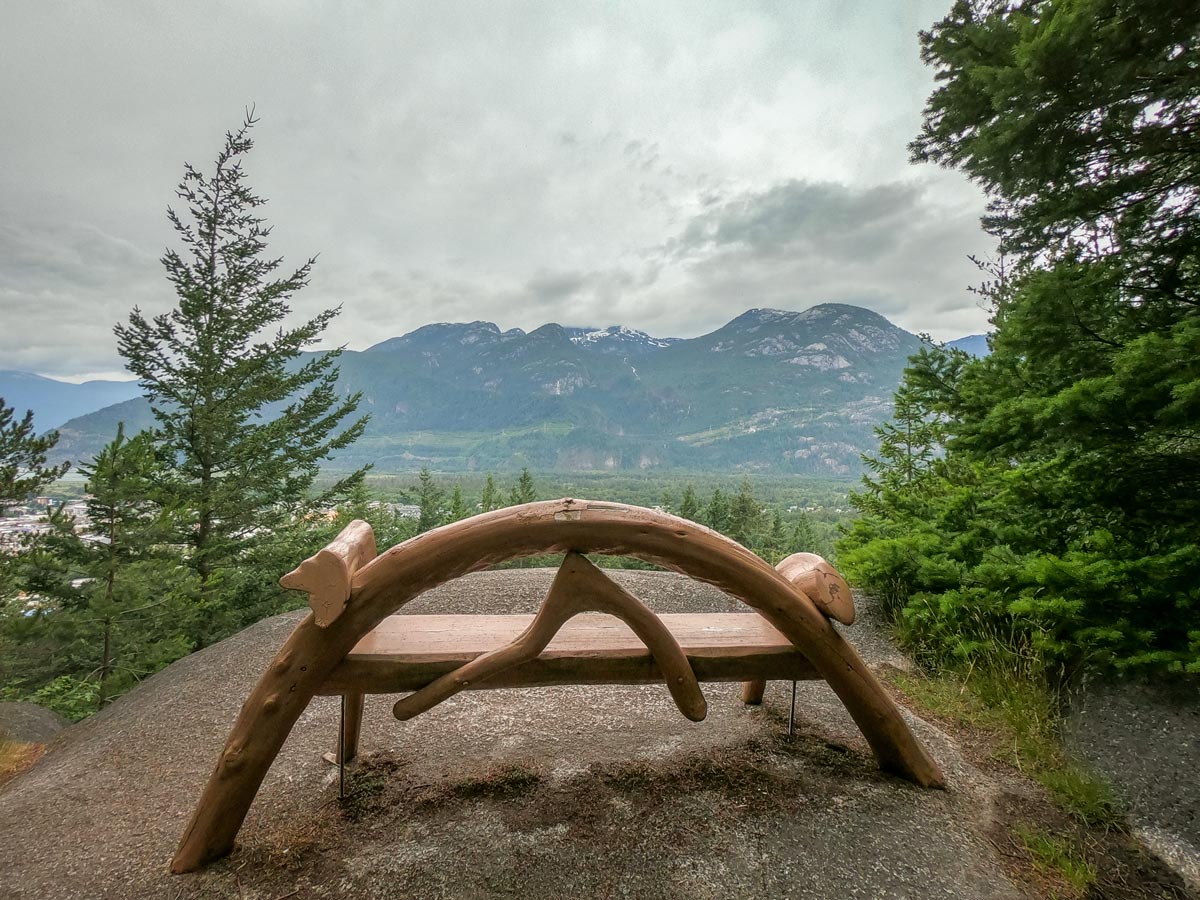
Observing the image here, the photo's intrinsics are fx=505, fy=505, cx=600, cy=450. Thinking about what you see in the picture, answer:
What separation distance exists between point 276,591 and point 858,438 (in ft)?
699

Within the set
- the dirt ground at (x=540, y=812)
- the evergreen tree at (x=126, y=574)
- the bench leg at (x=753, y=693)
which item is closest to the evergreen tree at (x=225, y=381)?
the evergreen tree at (x=126, y=574)

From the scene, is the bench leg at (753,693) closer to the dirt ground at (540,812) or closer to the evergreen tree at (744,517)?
the dirt ground at (540,812)

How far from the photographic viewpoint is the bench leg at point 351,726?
221 centimetres

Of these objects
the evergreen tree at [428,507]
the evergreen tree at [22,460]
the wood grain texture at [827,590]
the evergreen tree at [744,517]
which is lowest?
the evergreen tree at [744,517]

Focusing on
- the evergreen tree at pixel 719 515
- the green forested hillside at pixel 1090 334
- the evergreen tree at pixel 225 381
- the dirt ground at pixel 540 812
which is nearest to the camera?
the dirt ground at pixel 540 812

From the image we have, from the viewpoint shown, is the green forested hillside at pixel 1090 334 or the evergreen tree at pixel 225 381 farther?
the evergreen tree at pixel 225 381

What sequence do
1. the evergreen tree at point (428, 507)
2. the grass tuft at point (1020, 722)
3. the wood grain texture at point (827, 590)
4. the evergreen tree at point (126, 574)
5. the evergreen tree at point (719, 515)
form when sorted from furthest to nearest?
the evergreen tree at point (719, 515) → the evergreen tree at point (428, 507) → the evergreen tree at point (126, 574) → the grass tuft at point (1020, 722) → the wood grain texture at point (827, 590)

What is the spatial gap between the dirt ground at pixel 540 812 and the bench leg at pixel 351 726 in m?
0.09

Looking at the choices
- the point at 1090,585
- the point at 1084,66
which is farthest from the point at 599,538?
the point at 1084,66

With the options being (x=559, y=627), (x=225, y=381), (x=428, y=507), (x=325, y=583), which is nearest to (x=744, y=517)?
(x=428, y=507)

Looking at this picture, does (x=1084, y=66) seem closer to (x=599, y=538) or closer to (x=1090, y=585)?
(x=1090, y=585)

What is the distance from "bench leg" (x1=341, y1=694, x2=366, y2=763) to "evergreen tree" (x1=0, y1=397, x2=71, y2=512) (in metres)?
5.69

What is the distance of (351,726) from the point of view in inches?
92.7

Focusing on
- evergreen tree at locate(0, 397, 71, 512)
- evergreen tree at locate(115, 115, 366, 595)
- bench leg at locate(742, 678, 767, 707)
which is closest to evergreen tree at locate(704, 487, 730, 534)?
evergreen tree at locate(115, 115, 366, 595)
